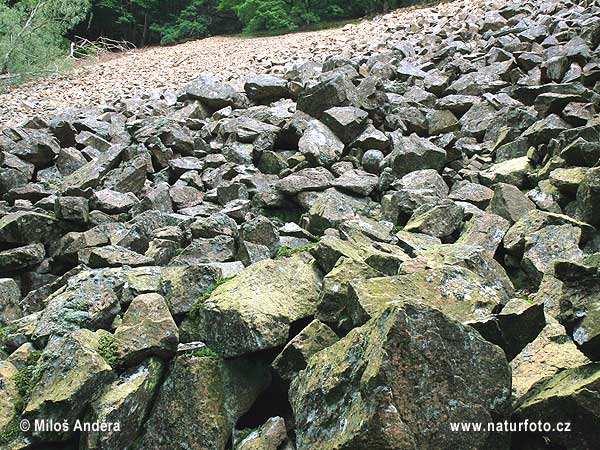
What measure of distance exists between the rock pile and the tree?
9.73m

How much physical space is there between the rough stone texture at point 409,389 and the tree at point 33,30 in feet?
62.1

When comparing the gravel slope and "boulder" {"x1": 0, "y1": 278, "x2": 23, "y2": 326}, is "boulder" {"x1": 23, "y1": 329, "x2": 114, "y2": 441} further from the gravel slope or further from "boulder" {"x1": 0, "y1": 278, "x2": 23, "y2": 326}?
the gravel slope

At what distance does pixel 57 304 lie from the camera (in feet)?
15.2

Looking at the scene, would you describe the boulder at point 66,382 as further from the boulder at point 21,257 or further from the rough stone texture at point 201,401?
the boulder at point 21,257

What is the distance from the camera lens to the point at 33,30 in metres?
19.7

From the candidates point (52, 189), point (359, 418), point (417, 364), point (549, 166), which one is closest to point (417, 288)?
point (417, 364)

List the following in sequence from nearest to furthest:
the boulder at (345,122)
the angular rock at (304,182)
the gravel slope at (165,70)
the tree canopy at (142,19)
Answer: the angular rock at (304,182), the boulder at (345,122), the gravel slope at (165,70), the tree canopy at (142,19)

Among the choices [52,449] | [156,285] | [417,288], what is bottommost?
[52,449]

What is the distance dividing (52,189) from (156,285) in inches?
188

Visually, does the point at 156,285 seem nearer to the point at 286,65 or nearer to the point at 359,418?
the point at 359,418

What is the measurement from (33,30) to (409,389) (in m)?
21.4

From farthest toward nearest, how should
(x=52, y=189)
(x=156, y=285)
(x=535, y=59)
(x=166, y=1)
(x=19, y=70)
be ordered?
(x=166, y=1) → (x=19, y=70) → (x=535, y=59) → (x=52, y=189) → (x=156, y=285)

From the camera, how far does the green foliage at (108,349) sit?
397 centimetres

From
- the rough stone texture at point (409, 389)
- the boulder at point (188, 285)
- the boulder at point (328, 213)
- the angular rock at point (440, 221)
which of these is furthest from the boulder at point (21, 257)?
the rough stone texture at point (409, 389)
